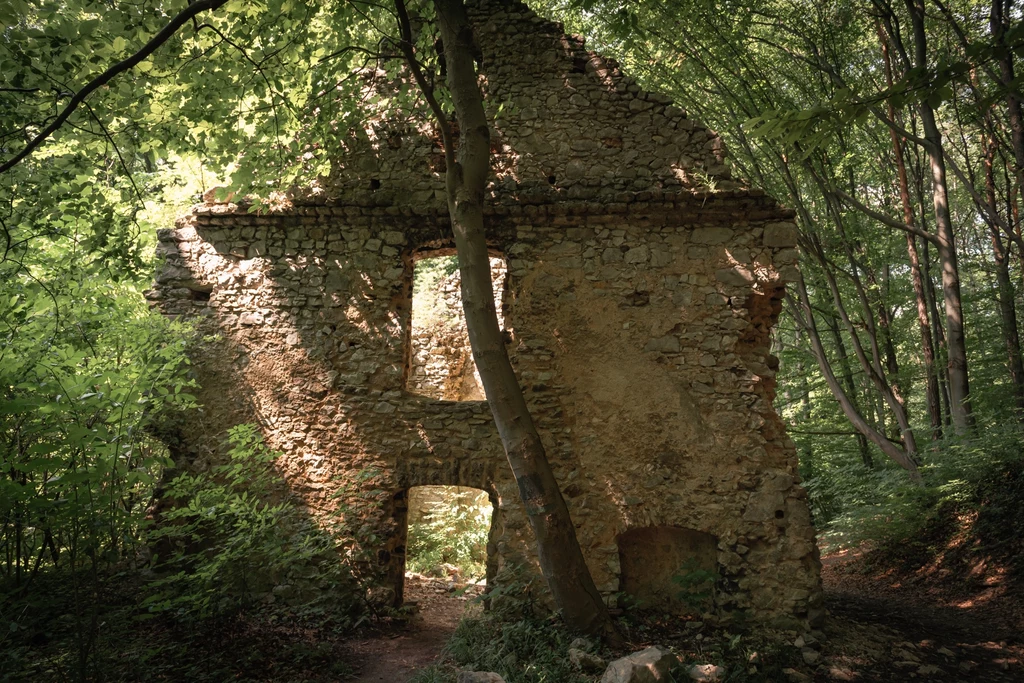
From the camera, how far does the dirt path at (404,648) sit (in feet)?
16.9

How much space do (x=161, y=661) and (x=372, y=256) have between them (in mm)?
3991

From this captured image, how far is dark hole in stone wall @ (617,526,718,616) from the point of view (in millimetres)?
6172

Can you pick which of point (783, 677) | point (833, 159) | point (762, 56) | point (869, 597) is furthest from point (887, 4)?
point (783, 677)

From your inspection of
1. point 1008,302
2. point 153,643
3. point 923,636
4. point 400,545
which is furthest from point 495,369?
point 1008,302

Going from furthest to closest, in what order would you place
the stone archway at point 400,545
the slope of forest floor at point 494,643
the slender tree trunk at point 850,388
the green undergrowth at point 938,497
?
1. the slender tree trunk at point 850,388
2. the green undergrowth at point 938,497
3. the stone archway at point 400,545
4. the slope of forest floor at point 494,643

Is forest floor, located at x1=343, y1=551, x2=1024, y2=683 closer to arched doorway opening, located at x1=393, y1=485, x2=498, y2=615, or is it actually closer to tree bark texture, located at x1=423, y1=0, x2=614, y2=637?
tree bark texture, located at x1=423, y1=0, x2=614, y2=637

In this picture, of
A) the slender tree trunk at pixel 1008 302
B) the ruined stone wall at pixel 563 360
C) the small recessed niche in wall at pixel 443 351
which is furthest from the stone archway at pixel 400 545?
the slender tree trunk at pixel 1008 302

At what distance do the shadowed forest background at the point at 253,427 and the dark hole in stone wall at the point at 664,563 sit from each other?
204mm

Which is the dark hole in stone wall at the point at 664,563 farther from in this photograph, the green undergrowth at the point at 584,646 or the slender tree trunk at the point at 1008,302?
the slender tree trunk at the point at 1008,302

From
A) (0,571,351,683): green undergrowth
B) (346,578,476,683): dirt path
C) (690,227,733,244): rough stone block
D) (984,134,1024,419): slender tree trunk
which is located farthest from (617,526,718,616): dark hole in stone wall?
(984,134,1024,419): slender tree trunk

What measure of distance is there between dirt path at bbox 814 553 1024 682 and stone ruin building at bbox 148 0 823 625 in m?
0.57

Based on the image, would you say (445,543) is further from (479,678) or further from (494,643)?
(479,678)

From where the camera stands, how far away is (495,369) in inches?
199

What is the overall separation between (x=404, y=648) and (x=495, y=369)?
8.88 ft
